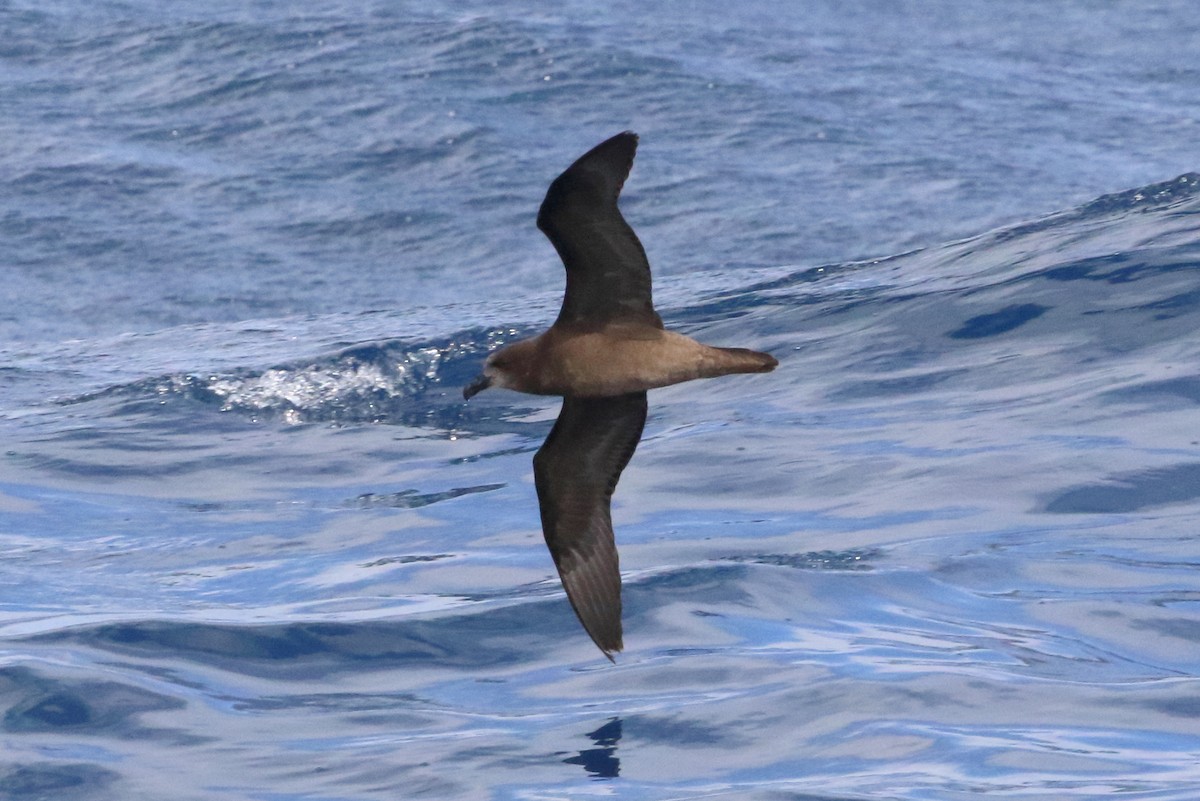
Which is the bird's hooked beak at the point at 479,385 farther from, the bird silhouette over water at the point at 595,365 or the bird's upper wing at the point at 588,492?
the bird's upper wing at the point at 588,492

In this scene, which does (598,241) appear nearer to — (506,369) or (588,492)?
(506,369)

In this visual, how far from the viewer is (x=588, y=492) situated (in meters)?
9.36

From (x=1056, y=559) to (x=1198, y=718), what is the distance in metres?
2.37

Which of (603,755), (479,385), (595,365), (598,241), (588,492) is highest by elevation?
(598,241)

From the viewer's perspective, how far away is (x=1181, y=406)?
1507 cm

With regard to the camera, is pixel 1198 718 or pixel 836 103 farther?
pixel 836 103

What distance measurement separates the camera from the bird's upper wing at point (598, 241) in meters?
7.79

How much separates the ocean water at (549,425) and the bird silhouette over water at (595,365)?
1.44 meters

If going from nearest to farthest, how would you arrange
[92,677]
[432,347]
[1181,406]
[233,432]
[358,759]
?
[358,759], [92,677], [1181,406], [233,432], [432,347]

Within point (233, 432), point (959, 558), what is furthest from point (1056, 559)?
point (233, 432)

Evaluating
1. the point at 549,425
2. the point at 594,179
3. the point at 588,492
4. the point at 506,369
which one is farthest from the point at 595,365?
the point at 549,425

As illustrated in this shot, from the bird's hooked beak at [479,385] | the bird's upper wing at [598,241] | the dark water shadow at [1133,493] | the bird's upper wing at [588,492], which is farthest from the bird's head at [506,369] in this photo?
the dark water shadow at [1133,493]

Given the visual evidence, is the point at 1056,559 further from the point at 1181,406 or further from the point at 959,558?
the point at 1181,406

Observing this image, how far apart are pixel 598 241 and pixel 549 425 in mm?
7982
